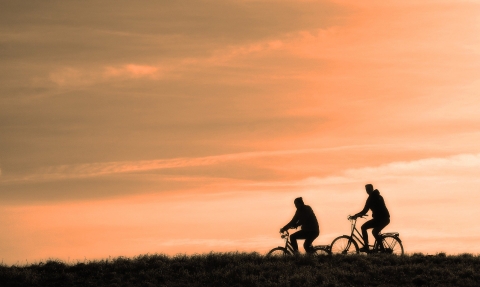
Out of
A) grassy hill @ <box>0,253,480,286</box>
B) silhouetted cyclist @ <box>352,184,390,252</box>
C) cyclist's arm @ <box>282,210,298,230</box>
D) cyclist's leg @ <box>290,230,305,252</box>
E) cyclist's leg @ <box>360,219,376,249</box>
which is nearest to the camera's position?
grassy hill @ <box>0,253,480,286</box>

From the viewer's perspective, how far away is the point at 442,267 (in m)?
24.7

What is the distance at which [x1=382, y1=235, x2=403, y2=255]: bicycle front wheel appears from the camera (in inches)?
1025

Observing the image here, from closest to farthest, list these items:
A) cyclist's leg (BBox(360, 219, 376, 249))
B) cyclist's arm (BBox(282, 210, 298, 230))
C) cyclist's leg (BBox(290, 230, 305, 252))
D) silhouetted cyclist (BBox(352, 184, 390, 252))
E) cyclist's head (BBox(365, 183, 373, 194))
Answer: silhouetted cyclist (BBox(352, 184, 390, 252)) < cyclist's leg (BBox(360, 219, 376, 249)) < cyclist's head (BBox(365, 183, 373, 194)) < cyclist's leg (BBox(290, 230, 305, 252)) < cyclist's arm (BBox(282, 210, 298, 230))

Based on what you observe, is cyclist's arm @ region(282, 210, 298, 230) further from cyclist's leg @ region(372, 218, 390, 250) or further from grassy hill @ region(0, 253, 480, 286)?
cyclist's leg @ region(372, 218, 390, 250)

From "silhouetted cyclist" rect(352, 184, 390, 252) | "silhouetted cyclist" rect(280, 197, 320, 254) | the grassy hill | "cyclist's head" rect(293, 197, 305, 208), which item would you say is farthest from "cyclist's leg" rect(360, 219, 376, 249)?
"cyclist's head" rect(293, 197, 305, 208)

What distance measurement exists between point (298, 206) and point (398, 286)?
515 centimetres

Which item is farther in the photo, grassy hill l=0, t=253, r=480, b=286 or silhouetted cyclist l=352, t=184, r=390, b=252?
silhouetted cyclist l=352, t=184, r=390, b=252

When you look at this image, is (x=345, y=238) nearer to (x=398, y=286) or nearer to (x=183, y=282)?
A: (x=398, y=286)

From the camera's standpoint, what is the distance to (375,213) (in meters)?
26.0

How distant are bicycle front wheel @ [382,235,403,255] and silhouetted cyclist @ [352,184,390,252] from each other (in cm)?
20

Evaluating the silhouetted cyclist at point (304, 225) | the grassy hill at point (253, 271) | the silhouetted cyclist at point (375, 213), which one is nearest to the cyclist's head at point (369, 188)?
the silhouetted cyclist at point (375, 213)

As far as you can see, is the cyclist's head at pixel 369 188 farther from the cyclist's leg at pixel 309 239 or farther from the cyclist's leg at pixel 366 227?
the cyclist's leg at pixel 309 239

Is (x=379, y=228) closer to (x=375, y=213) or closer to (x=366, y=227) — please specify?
(x=366, y=227)

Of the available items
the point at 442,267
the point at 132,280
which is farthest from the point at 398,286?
the point at 132,280
